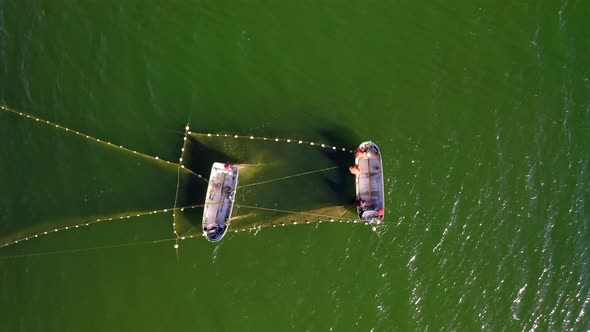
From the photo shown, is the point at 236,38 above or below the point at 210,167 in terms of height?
above

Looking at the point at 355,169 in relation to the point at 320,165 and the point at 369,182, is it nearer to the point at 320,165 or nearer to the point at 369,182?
the point at 369,182

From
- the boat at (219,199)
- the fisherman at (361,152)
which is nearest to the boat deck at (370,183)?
the fisherman at (361,152)

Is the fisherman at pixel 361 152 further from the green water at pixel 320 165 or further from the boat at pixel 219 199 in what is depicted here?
the boat at pixel 219 199

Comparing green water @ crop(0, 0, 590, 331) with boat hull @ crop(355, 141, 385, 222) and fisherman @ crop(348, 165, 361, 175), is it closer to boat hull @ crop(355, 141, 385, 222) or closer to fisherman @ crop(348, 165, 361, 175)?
boat hull @ crop(355, 141, 385, 222)

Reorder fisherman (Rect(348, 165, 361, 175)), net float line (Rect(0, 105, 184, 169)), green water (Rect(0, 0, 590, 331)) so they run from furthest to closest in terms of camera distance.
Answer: net float line (Rect(0, 105, 184, 169))
green water (Rect(0, 0, 590, 331))
fisherman (Rect(348, 165, 361, 175))

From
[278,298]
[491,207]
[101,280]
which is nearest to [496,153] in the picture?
[491,207]

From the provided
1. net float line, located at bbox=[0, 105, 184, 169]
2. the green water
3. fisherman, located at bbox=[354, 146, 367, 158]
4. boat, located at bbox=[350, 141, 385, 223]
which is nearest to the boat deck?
boat, located at bbox=[350, 141, 385, 223]

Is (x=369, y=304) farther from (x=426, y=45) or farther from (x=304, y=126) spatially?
(x=426, y=45)
